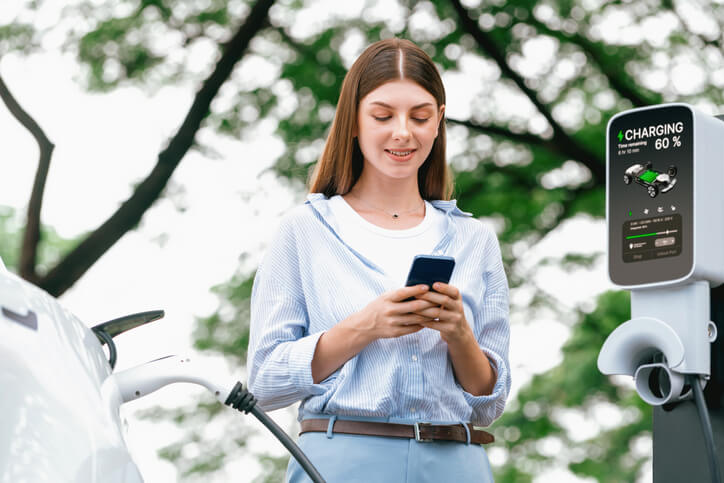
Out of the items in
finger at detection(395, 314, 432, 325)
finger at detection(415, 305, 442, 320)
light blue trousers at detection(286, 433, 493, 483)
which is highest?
finger at detection(415, 305, 442, 320)

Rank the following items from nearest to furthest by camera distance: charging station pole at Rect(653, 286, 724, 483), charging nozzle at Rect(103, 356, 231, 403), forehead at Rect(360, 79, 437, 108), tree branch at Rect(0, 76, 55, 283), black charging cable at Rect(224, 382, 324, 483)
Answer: charging nozzle at Rect(103, 356, 231, 403), black charging cable at Rect(224, 382, 324, 483), forehead at Rect(360, 79, 437, 108), charging station pole at Rect(653, 286, 724, 483), tree branch at Rect(0, 76, 55, 283)

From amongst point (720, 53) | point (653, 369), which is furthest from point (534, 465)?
point (653, 369)

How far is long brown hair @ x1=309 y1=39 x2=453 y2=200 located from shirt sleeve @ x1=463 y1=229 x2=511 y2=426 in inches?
6.3

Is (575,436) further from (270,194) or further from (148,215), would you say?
(148,215)

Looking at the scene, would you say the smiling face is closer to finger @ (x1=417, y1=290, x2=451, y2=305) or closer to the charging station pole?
finger @ (x1=417, y1=290, x2=451, y2=305)

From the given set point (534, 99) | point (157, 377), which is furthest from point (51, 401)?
point (534, 99)

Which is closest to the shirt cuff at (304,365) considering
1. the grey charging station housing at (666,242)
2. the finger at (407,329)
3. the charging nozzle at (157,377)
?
the finger at (407,329)

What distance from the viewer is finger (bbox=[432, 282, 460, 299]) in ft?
4.53

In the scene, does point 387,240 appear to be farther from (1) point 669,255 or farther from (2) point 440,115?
(1) point 669,255

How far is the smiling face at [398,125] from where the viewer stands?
1.56 metres

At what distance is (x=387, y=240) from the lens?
1594mm

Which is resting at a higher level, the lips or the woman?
the lips

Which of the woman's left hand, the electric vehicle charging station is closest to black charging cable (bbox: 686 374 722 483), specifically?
the electric vehicle charging station

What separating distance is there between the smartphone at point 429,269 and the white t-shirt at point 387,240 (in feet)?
0.52
